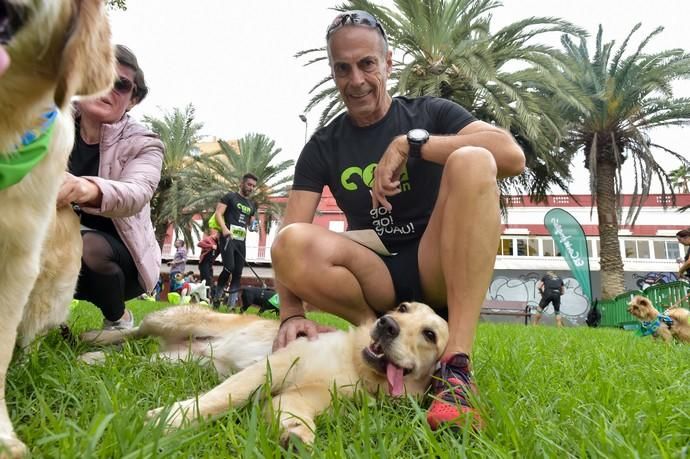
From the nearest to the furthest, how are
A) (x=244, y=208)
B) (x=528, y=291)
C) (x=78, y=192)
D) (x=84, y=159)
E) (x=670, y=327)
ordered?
(x=78, y=192) → (x=84, y=159) → (x=670, y=327) → (x=244, y=208) → (x=528, y=291)

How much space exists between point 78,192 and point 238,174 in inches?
958

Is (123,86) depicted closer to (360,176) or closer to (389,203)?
(360,176)

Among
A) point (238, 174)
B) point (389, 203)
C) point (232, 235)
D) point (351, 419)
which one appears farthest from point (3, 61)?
point (238, 174)

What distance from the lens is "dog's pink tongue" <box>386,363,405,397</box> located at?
212 cm

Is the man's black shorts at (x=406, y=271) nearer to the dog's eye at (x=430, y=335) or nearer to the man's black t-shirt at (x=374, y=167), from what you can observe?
the man's black t-shirt at (x=374, y=167)

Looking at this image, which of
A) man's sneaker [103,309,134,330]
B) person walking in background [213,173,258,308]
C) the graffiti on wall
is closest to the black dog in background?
person walking in background [213,173,258,308]

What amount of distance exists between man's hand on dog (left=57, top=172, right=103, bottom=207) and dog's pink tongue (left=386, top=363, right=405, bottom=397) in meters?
1.61

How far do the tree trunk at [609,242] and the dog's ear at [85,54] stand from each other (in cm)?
1878

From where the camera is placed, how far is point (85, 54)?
154 centimetres

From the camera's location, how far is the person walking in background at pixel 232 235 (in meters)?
9.52

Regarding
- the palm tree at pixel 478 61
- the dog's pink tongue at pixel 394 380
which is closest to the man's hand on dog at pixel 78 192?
the dog's pink tongue at pixel 394 380

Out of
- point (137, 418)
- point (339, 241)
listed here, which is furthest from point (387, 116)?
point (137, 418)

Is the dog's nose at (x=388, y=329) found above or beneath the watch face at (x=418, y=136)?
beneath

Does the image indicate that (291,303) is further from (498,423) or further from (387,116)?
(498,423)
